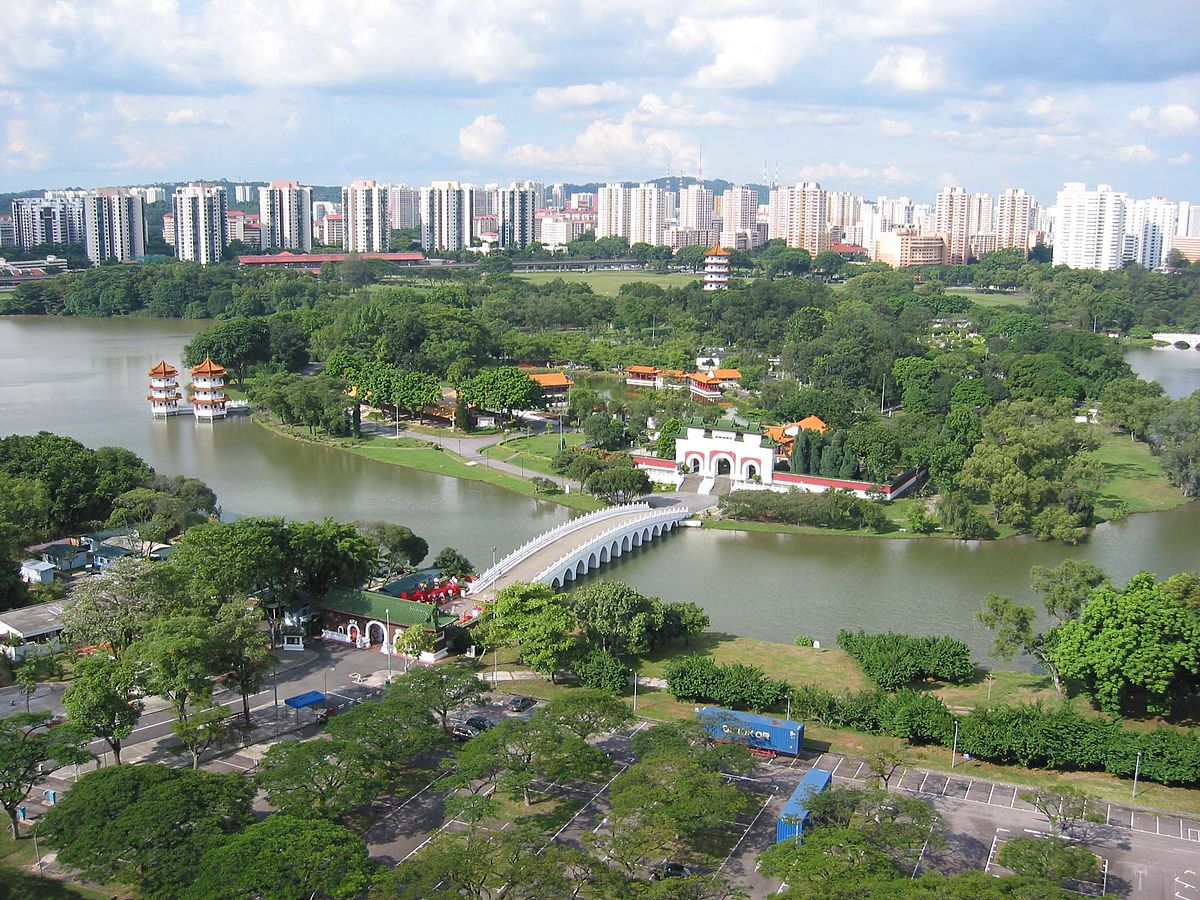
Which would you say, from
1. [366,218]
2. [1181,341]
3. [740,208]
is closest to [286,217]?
[366,218]

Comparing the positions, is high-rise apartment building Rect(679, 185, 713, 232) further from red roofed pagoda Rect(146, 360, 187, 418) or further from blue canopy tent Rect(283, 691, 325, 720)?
blue canopy tent Rect(283, 691, 325, 720)

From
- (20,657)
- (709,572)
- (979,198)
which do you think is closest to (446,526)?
(709,572)

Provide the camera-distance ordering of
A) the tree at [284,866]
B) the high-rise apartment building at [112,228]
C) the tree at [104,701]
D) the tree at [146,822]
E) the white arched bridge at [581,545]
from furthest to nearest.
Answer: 1. the high-rise apartment building at [112,228]
2. the white arched bridge at [581,545]
3. the tree at [104,701]
4. the tree at [146,822]
5. the tree at [284,866]

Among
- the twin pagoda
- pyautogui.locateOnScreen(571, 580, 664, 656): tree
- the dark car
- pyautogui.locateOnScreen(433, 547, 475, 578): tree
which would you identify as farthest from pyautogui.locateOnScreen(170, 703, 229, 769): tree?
the twin pagoda

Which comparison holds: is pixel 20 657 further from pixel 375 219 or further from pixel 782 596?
pixel 375 219

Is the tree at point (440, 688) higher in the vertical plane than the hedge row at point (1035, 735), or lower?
higher

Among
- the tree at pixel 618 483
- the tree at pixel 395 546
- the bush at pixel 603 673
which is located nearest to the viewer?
the bush at pixel 603 673

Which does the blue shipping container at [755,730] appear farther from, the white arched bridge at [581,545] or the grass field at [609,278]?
the grass field at [609,278]

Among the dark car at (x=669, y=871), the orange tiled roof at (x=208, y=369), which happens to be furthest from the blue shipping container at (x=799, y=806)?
the orange tiled roof at (x=208, y=369)
